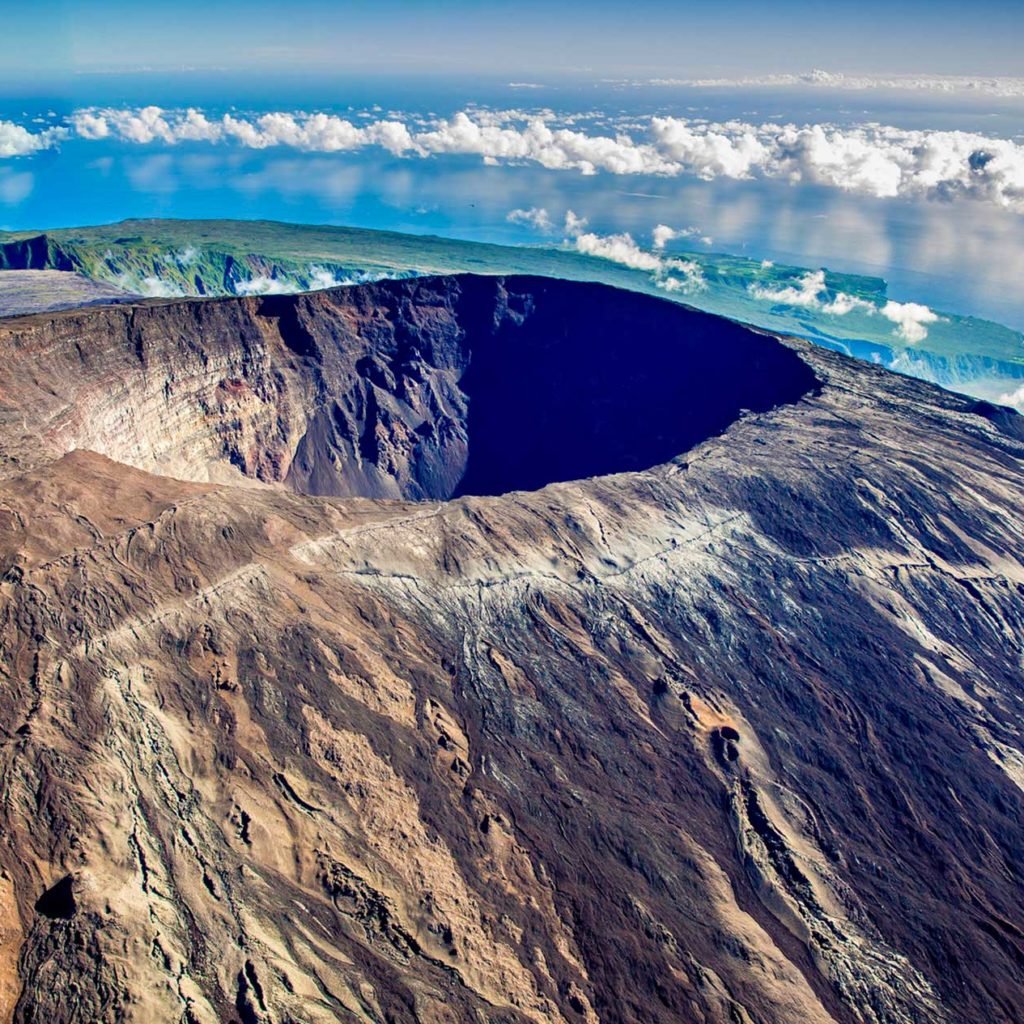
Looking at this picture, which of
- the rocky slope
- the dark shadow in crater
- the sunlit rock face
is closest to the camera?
the rocky slope

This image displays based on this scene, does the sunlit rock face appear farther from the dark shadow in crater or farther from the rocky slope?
the rocky slope

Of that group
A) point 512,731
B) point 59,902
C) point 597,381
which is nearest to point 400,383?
point 597,381

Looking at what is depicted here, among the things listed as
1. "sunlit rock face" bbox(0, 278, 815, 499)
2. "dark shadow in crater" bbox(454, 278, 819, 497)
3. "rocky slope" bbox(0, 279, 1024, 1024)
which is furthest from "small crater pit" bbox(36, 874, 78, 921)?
"dark shadow in crater" bbox(454, 278, 819, 497)

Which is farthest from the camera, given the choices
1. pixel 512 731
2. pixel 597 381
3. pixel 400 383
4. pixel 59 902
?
pixel 597 381

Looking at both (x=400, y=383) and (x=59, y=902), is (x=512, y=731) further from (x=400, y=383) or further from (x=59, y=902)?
(x=400, y=383)

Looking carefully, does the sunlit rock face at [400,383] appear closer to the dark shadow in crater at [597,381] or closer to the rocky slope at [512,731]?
the dark shadow in crater at [597,381]

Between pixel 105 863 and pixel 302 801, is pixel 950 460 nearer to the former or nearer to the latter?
pixel 302 801
